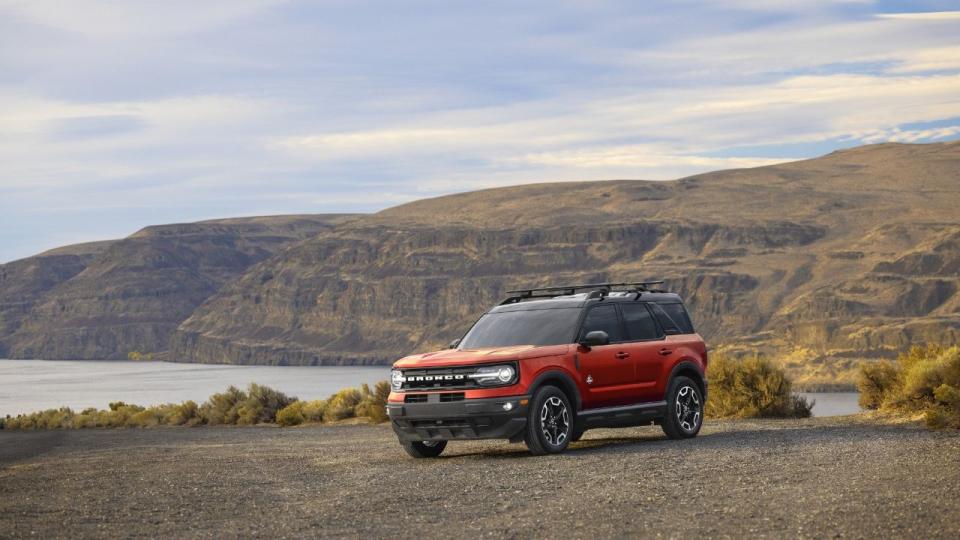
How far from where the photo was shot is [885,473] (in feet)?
37.2

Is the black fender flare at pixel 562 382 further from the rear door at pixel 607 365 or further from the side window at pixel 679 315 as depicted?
the side window at pixel 679 315

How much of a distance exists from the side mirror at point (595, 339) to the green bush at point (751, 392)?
901cm

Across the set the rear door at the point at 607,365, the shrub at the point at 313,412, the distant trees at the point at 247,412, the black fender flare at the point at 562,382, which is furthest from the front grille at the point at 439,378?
the shrub at the point at 313,412

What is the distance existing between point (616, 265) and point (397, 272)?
37.6 m

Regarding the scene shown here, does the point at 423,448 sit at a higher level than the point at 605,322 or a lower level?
lower

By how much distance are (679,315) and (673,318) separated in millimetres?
161

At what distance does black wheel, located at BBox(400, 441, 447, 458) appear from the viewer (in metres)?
15.3

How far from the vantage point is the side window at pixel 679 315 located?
16641mm

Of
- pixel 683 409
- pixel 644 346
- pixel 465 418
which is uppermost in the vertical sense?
pixel 644 346

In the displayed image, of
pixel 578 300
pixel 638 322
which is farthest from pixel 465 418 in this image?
pixel 638 322

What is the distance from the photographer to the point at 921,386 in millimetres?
19641

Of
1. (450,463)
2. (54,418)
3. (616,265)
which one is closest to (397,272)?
(616,265)

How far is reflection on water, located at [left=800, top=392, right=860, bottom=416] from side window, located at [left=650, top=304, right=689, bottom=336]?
1579 inches

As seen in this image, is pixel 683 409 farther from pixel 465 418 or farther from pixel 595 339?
pixel 465 418
